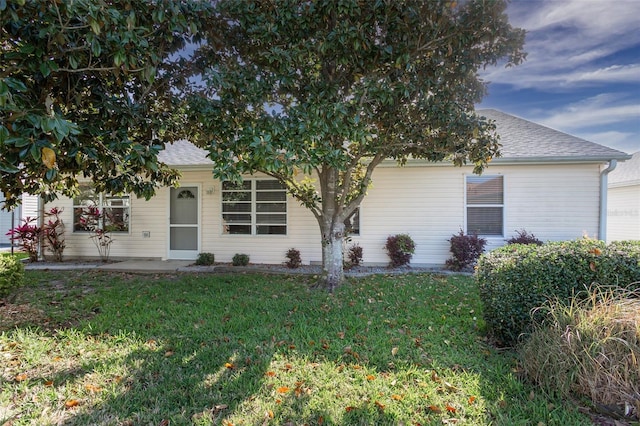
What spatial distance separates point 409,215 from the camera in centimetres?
888

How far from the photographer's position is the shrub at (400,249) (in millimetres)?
8484

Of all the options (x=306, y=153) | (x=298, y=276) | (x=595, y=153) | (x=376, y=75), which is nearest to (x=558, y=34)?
(x=595, y=153)

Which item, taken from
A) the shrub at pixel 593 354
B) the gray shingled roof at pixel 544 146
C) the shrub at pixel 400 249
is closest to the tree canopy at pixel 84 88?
the shrub at pixel 593 354

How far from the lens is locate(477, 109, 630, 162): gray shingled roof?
25.6 feet

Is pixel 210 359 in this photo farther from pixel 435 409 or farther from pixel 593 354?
pixel 593 354

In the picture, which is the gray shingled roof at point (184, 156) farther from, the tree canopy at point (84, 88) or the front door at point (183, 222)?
the tree canopy at point (84, 88)

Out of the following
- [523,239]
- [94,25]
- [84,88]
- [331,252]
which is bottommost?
[331,252]

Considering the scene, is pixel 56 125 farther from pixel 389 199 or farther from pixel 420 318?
pixel 389 199

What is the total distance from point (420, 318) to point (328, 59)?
442 cm

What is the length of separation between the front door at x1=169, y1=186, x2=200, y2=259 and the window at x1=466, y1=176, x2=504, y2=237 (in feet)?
26.7

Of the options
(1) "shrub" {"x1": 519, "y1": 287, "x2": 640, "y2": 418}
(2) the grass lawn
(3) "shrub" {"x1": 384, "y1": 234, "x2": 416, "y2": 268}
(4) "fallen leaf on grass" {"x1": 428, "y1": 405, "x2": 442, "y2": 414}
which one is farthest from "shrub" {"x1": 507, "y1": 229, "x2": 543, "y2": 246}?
(4) "fallen leaf on grass" {"x1": 428, "y1": 405, "x2": 442, "y2": 414}

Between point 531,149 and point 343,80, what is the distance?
6.16 metres

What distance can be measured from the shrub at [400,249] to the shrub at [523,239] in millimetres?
2521

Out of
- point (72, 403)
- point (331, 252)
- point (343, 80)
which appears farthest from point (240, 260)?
point (72, 403)
